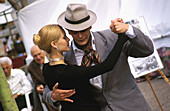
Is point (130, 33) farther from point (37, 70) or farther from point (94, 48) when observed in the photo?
point (37, 70)

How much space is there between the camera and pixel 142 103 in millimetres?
1626

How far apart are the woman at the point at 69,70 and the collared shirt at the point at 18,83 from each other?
2247 millimetres

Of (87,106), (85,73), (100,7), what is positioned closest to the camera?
(85,73)

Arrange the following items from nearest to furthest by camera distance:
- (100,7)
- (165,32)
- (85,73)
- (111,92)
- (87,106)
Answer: (85,73) < (87,106) < (111,92) < (100,7) < (165,32)

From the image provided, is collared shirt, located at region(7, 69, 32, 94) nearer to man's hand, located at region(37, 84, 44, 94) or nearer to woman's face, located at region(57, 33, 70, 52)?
man's hand, located at region(37, 84, 44, 94)

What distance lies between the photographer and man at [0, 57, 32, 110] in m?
3.58

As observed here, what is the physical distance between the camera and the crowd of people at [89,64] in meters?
1.40

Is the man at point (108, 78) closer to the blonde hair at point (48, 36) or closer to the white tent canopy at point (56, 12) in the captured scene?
the blonde hair at point (48, 36)

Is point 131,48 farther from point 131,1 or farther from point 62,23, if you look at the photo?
point 131,1

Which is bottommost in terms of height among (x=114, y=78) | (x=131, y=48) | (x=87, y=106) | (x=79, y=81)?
(x=87, y=106)

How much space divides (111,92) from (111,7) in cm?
265

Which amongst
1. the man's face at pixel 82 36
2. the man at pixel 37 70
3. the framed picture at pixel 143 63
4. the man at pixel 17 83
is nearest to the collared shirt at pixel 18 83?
the man at pixel 17 83

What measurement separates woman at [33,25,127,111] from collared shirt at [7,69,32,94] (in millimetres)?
2247

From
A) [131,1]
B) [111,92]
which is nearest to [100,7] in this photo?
[131,1]
